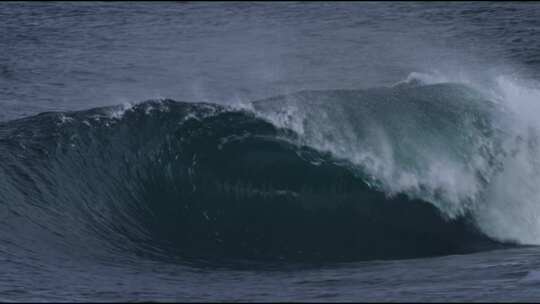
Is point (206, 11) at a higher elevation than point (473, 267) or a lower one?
higher

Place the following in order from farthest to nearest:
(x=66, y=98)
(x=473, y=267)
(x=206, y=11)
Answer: (x=206, y=11) → (x=66, y=98) → (x=473, y=267)

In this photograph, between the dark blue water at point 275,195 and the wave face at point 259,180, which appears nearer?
the dark blue water at point 275,195

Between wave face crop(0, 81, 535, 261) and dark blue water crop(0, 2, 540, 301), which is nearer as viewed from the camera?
dark blue water crop(0, 2, 540, 301)

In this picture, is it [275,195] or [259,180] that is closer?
[275,195]

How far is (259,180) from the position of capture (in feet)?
62.1

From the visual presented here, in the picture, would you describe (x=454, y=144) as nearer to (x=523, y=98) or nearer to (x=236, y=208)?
(x=523, y=98)

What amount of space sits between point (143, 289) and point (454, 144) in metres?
8.95

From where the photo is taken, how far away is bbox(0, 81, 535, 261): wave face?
17.1 m

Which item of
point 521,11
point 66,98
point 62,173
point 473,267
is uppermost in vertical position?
point 521,11

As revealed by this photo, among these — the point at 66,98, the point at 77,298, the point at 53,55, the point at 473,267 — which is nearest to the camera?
the point at 77,298

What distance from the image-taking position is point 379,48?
3484 cm

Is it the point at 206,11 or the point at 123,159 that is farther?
the point at 206,11

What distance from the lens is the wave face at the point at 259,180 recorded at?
17.1 metres

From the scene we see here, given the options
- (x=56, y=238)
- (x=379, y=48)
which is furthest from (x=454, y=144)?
(x=379, y=48)
